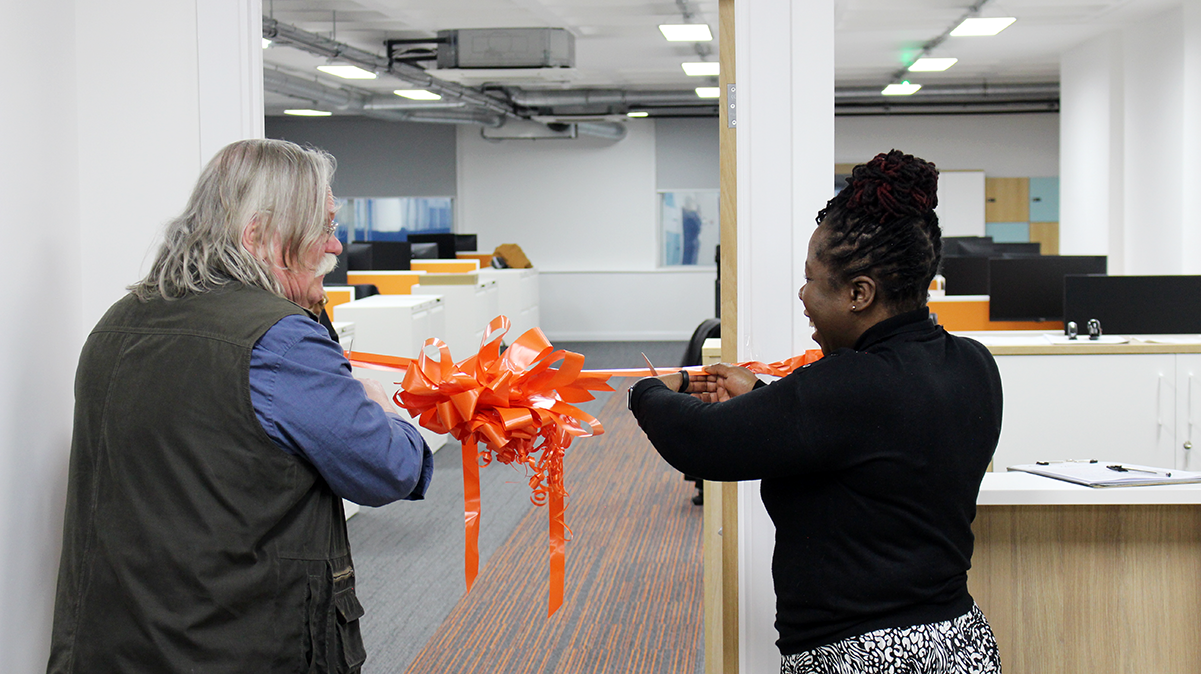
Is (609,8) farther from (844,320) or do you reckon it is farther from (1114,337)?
(844,320)

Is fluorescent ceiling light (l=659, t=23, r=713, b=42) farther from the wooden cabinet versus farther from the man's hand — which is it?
the man's hand

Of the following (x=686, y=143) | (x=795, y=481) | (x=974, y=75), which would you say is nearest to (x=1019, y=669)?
(x=795, y=481)

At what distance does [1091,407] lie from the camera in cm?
394

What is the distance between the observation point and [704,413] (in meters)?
1.33

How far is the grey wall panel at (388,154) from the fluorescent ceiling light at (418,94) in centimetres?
245

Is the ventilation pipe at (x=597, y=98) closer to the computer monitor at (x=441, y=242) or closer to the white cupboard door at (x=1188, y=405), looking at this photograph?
the computer monitor at (x=441, y=242)

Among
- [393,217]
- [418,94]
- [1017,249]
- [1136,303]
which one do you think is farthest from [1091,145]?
[393,217]

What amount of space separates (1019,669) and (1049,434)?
7.00ft

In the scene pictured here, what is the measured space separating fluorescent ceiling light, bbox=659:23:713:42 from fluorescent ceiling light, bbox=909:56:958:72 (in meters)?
2.88

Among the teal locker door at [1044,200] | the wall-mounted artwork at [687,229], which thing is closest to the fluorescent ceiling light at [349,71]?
the wall-mounted artwork at [687,229]

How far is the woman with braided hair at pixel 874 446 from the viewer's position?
1.26 metres

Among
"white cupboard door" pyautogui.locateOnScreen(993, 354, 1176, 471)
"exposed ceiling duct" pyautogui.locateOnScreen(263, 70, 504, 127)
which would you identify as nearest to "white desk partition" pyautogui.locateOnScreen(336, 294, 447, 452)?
"white cupboard door" pyautogui.locateOnScreen(993, 354, 1176, 471)

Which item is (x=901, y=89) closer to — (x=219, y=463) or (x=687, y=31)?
(x=687, y=31)

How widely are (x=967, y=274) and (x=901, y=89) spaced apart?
5387 mm
